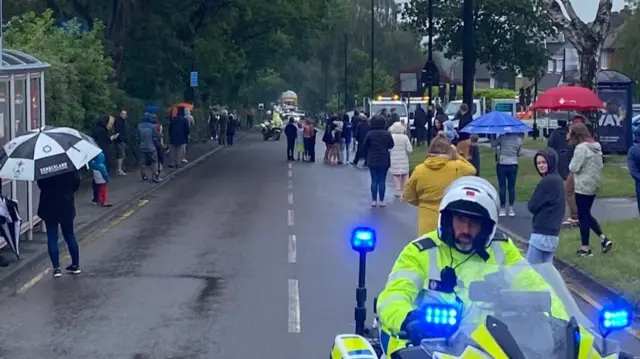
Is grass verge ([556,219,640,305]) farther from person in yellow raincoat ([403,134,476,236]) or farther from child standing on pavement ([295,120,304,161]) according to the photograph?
child standing on pavement ([295,120,304,161])

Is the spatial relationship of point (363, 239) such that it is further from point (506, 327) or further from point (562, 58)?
point (562, 58)

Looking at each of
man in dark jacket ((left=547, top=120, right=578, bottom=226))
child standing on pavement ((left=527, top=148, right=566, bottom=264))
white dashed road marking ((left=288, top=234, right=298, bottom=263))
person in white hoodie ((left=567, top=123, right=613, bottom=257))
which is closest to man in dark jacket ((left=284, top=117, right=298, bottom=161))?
man in dark jacket ((left=547, top=120, right=578, bottom=226))

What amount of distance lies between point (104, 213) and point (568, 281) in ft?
32.8

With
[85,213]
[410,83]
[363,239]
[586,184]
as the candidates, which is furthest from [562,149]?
[410,83]

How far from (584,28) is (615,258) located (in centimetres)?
1396

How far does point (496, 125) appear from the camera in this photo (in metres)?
20.2

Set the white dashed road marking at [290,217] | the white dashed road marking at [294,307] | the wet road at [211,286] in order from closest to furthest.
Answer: the wet road at [211,286], the white dashed road marking at [294,307], the white dashed road marking at [290,217]

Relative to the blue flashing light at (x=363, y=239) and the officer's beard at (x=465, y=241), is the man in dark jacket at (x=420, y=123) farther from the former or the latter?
the officer's beard at (x=465, y=241)

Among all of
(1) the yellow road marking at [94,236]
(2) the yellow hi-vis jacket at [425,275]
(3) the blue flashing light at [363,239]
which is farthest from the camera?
(1) the yellow road marking at [94,236]

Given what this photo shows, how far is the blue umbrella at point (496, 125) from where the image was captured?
19688mm

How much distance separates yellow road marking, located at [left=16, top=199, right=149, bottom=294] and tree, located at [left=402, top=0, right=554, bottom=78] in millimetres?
25387

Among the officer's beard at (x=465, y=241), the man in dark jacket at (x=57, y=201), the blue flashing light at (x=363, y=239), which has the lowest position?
the man in dark jacket at (x=57, y=201)

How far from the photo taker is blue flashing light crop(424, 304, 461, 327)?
4.55 metres

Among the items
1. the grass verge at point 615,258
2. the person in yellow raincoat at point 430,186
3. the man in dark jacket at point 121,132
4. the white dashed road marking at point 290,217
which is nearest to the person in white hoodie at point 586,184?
the grass verge at point 615,258
